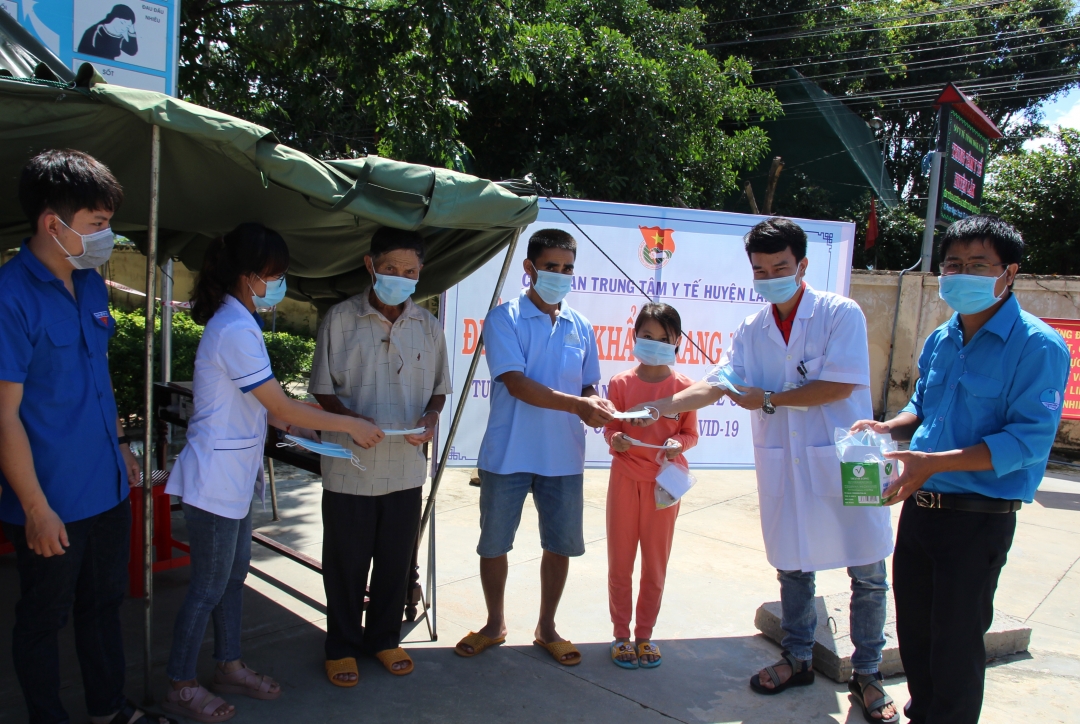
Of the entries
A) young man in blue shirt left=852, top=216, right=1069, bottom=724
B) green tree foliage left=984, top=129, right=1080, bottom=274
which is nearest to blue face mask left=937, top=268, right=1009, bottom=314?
young man in blue shirt left=852, top=216, right=1069, bottom=724

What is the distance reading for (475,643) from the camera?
3426 mm

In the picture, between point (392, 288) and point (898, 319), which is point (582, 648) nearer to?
point (392, 288)

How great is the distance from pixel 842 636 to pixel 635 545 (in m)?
1.06

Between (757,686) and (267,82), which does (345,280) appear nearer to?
(757,686)

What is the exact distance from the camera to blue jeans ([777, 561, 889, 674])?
124 inches

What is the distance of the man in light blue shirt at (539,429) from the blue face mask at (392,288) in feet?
1.41

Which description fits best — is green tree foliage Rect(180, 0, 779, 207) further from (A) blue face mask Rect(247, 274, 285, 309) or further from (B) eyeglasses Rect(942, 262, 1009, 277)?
(B) eyeglasses Rect(942, 262, 1009, 277)

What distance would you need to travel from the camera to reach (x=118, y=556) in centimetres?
255

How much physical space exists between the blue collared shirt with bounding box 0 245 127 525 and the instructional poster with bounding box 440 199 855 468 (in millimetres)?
1905

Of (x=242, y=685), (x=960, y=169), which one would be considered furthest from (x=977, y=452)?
(x=960, y=169)

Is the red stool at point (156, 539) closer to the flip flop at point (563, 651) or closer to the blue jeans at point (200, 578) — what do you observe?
the blue jeans at point (200, 578)

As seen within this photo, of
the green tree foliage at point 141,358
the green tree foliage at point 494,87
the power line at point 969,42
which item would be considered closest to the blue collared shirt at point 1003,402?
Result: the green tree foliage at point 141,358

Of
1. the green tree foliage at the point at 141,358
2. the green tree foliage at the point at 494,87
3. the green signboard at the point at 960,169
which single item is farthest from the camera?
the green signboard at the point at 960,169

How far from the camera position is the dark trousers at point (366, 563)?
10.1ft
